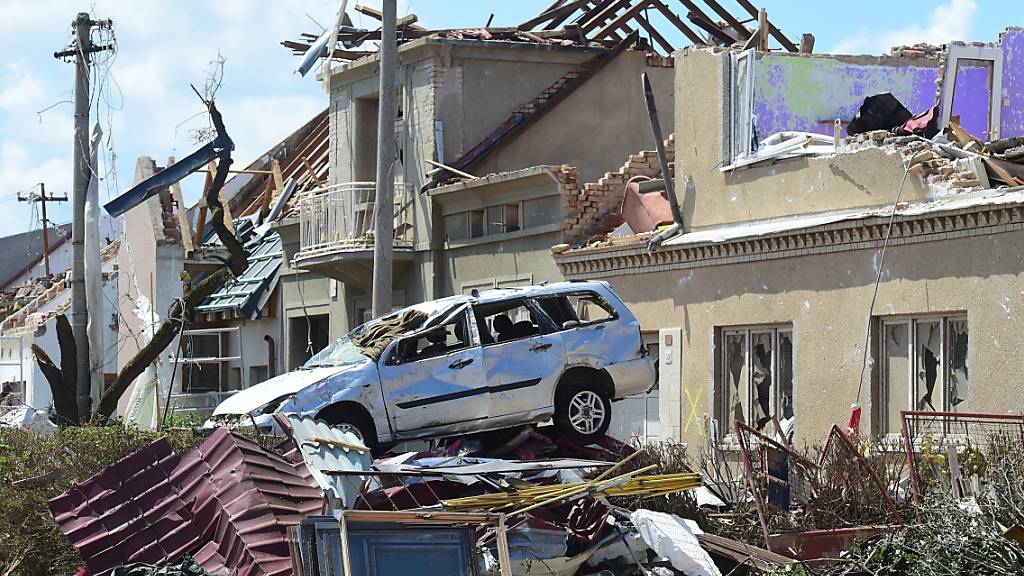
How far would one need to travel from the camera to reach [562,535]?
42.6 ft

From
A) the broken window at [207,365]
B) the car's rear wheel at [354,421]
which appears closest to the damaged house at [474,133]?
the broken window at [207,365]

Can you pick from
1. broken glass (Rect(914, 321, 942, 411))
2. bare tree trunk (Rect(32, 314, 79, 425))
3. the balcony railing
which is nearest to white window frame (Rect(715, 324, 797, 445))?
broken glass (Rect(914, 321, 942, 411))

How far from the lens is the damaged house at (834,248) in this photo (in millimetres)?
17203

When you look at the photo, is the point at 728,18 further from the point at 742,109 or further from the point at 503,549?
the point at 503,549

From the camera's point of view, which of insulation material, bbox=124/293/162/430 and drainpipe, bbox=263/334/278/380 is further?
drainpipe, bbox=263/334/278/380

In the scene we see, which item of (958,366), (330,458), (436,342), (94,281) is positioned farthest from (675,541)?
(94,281)

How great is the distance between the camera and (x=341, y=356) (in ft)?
54.4

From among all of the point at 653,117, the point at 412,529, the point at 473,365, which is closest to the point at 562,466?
the point at 412,529

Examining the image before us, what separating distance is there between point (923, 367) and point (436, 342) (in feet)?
18.8

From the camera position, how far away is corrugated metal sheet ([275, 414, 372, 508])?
13203 millimetres

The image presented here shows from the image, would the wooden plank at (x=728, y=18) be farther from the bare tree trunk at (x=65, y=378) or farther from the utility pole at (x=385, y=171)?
the bare tree trunk at (x=65, y=378)

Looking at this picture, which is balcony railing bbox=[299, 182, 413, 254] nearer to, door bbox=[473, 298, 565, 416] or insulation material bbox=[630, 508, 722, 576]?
door bbox=[473, 298, 565, 416]

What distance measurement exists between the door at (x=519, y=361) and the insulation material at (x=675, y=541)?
2585mm

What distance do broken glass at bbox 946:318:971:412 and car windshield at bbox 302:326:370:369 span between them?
6.65 meters
